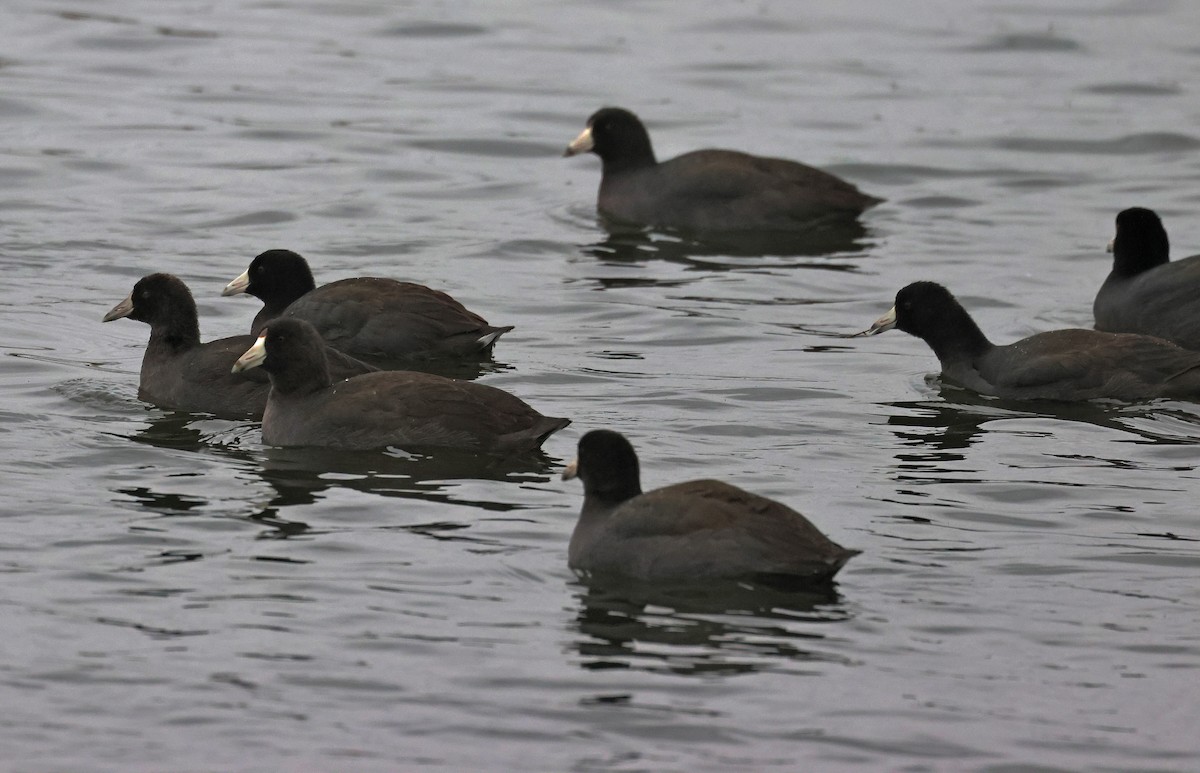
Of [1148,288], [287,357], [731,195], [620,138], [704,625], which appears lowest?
[704,625]

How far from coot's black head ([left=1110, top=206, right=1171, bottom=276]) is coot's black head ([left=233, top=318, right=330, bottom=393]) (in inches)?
257

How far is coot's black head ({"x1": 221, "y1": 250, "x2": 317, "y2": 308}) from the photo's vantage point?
14.0m

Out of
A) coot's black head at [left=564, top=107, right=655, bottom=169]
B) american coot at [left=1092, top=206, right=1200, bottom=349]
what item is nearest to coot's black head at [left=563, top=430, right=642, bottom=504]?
american coot at [left=1092, top=206, right=1200, bottom=349]

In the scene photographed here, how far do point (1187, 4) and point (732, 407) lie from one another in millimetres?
19550

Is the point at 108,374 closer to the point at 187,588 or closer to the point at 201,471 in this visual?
the point at 201,471

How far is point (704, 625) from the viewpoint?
8.73 meters

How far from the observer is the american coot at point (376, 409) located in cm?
1138

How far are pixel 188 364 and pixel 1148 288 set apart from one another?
6874 millimetres

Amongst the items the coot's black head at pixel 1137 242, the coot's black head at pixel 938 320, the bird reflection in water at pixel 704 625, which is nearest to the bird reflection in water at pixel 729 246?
the coot's black head at pixel 1137 242

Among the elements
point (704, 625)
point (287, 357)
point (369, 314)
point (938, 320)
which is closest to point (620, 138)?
point (369, 314)

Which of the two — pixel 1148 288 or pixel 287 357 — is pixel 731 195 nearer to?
pixel 1148 288

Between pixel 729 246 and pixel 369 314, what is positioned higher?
pixel 729 246

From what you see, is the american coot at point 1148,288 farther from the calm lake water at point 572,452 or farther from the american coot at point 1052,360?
the american coot at point 1052,360

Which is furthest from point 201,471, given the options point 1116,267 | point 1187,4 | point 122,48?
point 1187,4
